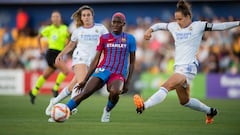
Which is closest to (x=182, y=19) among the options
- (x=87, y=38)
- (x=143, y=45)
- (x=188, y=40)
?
(x=188, y=40)

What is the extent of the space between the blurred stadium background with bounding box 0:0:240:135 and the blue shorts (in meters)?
1.13

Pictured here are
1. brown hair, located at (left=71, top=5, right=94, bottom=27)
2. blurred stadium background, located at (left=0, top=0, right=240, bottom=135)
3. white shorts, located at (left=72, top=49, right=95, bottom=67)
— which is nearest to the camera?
brown hair, located at (left=71, top=5, right=94, bottom=27)

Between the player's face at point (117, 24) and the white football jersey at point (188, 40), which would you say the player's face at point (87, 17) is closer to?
the player's face at point (117, 24)

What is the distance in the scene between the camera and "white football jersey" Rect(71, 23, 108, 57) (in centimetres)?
1547

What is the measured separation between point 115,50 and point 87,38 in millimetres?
2710

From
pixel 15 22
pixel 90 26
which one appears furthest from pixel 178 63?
pixel 15 22

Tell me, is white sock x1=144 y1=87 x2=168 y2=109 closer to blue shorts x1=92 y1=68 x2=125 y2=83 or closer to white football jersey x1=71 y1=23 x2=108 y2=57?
blue shorts x1=92 y1=68 x2=125 y2=83

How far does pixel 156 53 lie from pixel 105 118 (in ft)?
50.4

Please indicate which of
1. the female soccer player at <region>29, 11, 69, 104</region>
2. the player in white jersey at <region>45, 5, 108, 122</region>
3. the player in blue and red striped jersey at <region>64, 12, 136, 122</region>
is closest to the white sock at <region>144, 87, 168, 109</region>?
the player in blue and red striped jersey at <region>64, 12, 136, 122</region>

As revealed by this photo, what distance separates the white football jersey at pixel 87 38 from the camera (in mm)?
15469

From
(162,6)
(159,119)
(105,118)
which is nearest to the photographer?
(105,118)

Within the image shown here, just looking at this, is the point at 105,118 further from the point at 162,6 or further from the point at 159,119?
the point at 162,6

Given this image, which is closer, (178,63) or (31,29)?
(178,63)

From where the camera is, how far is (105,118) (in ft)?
44.7
